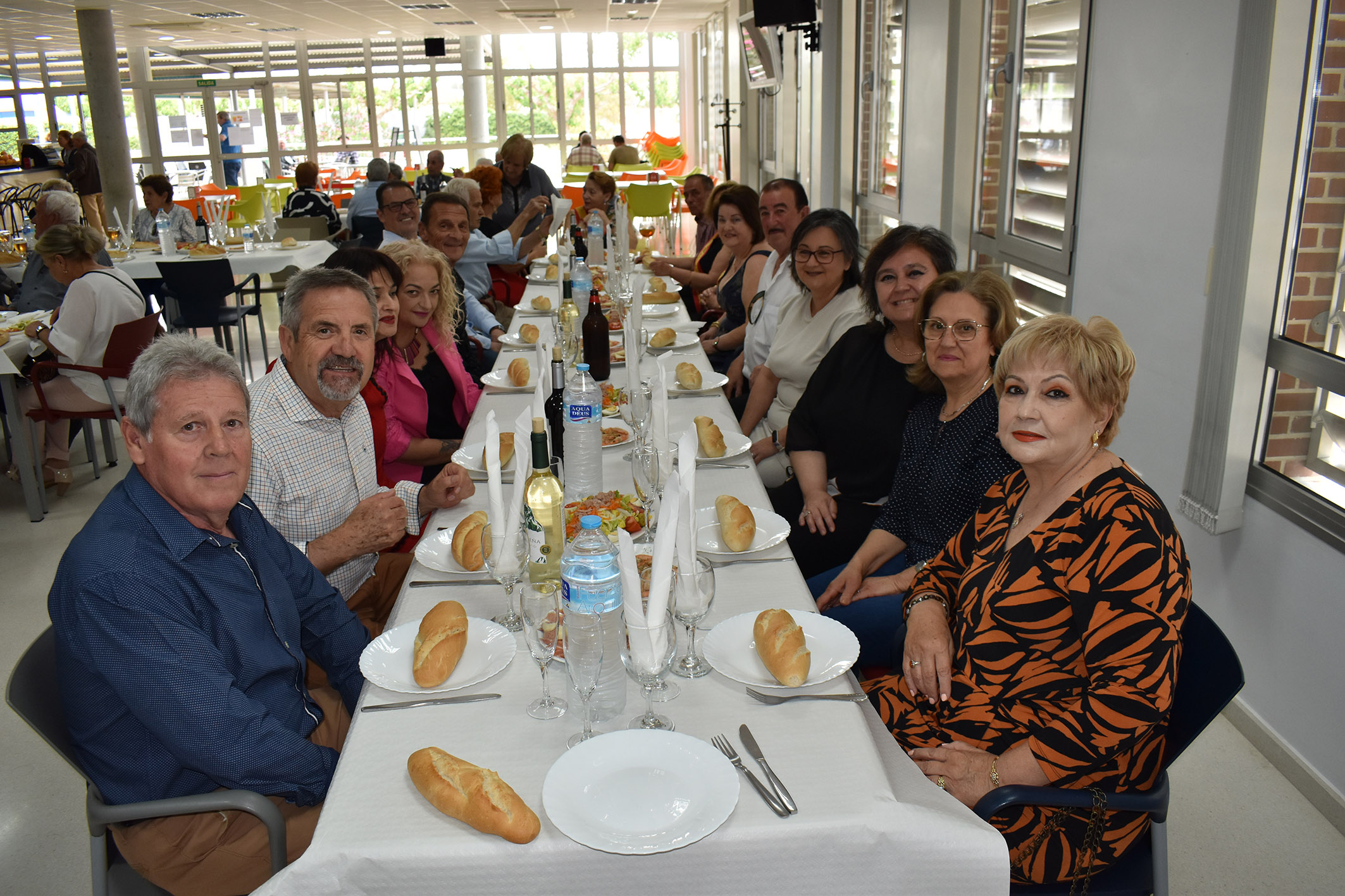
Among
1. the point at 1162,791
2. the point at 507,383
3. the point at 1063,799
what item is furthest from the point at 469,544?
the point at 507,383

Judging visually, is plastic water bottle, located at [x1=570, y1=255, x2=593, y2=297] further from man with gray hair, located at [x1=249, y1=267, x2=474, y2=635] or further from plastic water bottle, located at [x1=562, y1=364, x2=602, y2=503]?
plastic water bottle, located at [x1=562, y1=364, x2=602, y2=503]

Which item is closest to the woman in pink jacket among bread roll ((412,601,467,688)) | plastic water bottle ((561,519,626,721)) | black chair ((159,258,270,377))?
bread roll ((412,601,467,688))

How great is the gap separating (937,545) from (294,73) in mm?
19889

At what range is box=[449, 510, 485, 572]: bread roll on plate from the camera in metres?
1.84

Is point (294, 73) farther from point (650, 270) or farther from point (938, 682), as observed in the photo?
point (938, 682)

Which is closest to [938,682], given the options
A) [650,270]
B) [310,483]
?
[310,483]

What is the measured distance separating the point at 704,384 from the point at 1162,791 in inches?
84.0

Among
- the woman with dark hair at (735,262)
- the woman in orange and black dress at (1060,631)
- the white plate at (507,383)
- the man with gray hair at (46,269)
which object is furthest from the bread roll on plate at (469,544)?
the man with gray hair at (46,269)

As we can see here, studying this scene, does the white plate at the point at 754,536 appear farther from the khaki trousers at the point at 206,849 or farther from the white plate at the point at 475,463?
the khaki trousers at the point at 206,849

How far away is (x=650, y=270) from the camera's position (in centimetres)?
614

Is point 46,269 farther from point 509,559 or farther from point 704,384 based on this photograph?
point 509,559

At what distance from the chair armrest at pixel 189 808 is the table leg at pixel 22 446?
11.8 ft

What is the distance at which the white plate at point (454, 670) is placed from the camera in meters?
1.43

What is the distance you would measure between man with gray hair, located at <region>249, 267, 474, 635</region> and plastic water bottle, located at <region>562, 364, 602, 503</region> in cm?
26
